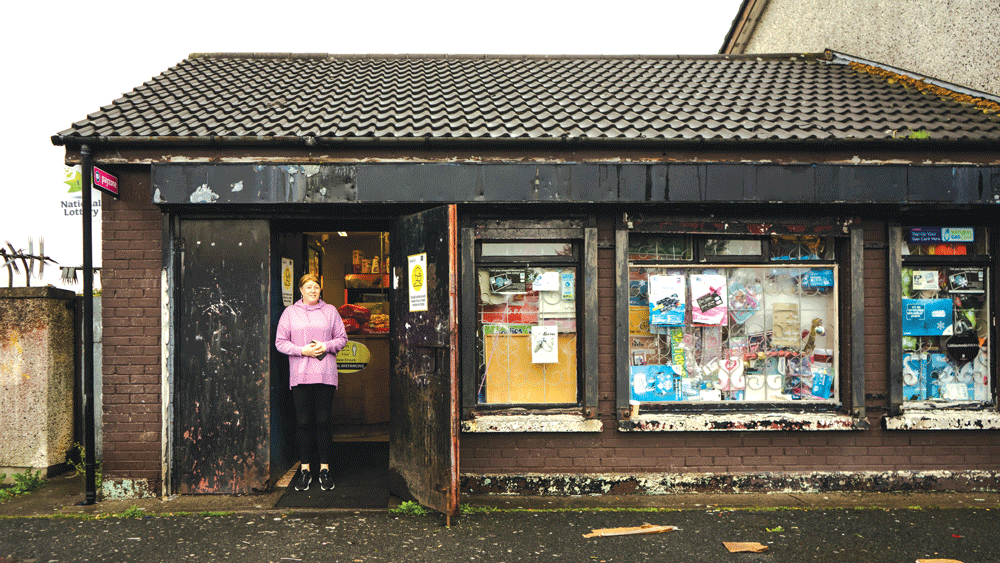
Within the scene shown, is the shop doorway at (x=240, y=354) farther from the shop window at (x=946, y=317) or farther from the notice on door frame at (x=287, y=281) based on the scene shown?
the shop window at (x=946, y=317)

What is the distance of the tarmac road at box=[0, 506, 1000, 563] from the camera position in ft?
12.5

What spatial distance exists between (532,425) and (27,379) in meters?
5.13

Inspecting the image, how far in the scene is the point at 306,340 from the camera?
Result: 197 inches

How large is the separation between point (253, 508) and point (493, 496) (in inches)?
83.6

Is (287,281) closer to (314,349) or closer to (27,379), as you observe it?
(314,349)

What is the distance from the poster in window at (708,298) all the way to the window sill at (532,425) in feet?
4.91

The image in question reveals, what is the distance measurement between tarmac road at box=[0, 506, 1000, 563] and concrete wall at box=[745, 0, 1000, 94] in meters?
4.82

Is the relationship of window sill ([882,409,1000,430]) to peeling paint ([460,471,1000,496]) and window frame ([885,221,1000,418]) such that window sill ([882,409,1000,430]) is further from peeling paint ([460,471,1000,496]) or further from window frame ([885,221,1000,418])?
peeling paint ([460,471,1000,496])

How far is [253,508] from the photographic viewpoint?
466cm

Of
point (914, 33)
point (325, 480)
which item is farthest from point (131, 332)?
point (914, 33)

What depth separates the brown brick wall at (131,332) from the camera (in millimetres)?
4945

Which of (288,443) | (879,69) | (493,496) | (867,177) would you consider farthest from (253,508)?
(879,69)

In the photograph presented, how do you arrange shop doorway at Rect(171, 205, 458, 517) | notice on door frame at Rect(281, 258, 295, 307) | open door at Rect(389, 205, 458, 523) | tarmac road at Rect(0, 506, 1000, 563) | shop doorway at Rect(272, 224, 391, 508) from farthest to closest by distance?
notice on door frame at Rect(281, 258, 295, 307)
shop doorway at Rect(272, 224, 391, 508)
shop doorway at Rect(171, 205, 458, 517)
open door at Rect(389, 205, 458, 523)
tarmac road at Rect(0, 506, 1000, 563)

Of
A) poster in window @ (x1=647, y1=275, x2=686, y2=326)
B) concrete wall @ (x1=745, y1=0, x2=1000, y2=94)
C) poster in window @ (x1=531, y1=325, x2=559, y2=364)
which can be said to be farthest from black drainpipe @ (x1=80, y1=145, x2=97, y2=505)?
concrete wall @ (x1=745, y1=0, x2=1000, y2=94)
